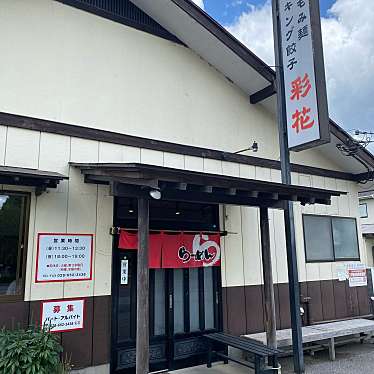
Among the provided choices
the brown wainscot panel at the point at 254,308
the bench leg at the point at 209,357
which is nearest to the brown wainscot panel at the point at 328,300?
the brown wainscot panel at the point at 254,308

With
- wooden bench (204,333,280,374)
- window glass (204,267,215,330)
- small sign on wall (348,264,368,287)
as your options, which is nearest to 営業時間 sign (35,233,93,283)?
window glass (204,267,215,330)

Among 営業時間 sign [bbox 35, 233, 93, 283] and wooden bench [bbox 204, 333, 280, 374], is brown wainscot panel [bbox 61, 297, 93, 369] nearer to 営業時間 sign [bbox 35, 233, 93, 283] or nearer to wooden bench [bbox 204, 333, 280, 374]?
営業時間 sign [bbox 35, 233, 93, 283]

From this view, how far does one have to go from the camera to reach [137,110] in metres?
6.14

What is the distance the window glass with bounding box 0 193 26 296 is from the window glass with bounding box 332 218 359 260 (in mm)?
6795

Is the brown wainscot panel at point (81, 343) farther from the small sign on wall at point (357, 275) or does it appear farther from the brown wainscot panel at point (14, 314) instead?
the small sign on wall at point (357, 275)

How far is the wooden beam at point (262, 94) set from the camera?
281 inches

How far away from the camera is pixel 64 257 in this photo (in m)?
5.07

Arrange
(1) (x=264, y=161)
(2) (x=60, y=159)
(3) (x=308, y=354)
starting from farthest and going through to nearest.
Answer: (1) (x=264, y=161) → (3) (x=308, y=354) → (2) (x=60, y=159)

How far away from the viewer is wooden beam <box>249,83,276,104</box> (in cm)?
714

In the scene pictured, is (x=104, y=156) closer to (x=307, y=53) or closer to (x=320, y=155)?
(x=307, y=53)

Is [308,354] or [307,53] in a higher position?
[307,53]

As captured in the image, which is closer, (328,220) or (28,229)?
(28,229)

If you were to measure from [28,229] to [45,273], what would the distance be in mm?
641

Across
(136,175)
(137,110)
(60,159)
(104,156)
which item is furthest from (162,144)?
(136,175)
